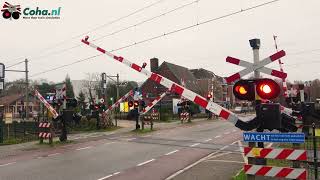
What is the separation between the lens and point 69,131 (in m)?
29.7

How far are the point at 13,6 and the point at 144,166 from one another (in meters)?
18.9

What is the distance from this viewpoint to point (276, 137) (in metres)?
6.76

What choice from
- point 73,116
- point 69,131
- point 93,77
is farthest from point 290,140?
point 93,77

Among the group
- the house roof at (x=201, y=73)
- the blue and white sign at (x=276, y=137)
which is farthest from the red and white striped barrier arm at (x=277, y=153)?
the house roof at (x=201, y=73)

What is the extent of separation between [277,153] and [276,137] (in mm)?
293

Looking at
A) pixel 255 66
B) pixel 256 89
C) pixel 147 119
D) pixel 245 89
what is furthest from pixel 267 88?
pixel 147 119

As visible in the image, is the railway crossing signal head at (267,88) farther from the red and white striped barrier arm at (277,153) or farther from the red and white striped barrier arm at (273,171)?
A: the red and white striped barrier arm at (273,171)

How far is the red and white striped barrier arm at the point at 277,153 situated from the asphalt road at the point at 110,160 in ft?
17.0

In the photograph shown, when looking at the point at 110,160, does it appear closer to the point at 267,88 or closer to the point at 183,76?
the point at 267,88

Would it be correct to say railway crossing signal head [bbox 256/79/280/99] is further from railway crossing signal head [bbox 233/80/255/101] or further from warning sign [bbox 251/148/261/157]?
warning sign [bbox 251/148/261/157]

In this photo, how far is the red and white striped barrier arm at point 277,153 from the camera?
21.8ft

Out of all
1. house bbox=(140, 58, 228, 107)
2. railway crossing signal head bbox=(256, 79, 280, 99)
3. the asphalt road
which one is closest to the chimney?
house bbox=(140, 58, 228, 107)

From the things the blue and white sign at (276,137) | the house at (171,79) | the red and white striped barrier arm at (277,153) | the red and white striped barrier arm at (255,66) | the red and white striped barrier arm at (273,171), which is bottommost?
the red and white striped barrier arm at (273,171)

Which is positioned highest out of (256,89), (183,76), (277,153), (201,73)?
(201,73)
